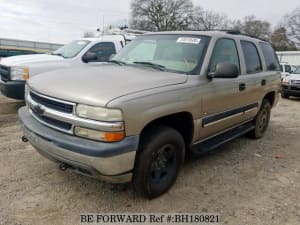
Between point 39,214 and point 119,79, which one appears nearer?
point 39,214

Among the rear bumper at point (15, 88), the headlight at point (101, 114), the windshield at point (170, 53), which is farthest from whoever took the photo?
the rear bumper at point (15, 88)

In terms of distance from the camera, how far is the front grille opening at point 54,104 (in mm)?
2854

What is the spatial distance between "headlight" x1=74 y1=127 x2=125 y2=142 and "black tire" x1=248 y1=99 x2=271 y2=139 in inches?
144

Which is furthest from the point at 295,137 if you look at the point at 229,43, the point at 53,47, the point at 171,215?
A: the point at 53,47

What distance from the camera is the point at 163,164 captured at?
3412mm

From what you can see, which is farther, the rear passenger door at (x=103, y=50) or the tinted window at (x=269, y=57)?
the rear passenger door at (x=103, y=50)

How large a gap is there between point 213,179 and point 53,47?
43867 millimetres

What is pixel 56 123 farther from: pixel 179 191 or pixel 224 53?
pixel 224 53

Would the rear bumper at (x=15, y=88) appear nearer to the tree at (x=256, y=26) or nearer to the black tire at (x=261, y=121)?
the black tire at (x=261, y=121)

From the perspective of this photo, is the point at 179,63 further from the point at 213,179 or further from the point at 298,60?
the point at 298,60

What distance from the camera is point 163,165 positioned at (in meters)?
3.41

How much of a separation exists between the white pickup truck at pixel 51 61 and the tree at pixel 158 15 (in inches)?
1455

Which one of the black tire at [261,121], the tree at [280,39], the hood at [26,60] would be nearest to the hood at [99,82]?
the black tire at [261,121]

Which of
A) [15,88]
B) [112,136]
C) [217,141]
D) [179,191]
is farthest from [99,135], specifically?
[15,88]
